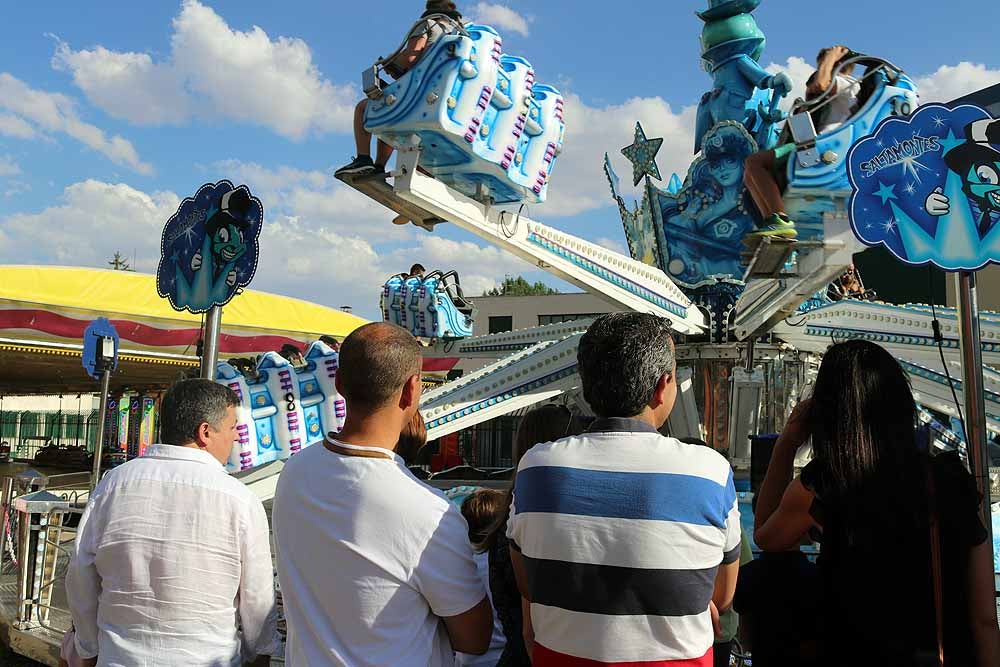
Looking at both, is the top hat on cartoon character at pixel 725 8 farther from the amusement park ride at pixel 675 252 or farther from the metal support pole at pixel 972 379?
the metal support pole at pixel 972 379

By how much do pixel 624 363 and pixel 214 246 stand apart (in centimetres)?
454

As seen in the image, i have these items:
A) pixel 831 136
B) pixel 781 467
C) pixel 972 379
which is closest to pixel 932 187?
pixel 972 379

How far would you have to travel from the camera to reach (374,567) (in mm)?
1967

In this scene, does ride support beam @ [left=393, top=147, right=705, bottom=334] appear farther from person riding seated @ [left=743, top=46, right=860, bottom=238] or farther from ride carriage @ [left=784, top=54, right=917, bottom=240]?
ride carriage @ [left=784, top=54, right=917, bottom=240]

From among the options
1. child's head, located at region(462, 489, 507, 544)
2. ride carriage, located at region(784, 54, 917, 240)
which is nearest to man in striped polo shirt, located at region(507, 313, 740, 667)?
child's head, located at region(462, 489, 507, 544)

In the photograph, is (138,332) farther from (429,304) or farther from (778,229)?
(778,229)

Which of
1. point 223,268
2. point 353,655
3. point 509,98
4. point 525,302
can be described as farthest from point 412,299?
point 525,302

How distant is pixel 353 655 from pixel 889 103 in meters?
6.82

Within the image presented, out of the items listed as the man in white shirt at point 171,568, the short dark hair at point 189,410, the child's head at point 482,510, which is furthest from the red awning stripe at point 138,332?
the child's head at point 482,510

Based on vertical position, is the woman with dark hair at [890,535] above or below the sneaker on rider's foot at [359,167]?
below

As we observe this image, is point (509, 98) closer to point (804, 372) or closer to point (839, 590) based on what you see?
point (804, 372)

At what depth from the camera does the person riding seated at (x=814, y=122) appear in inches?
265

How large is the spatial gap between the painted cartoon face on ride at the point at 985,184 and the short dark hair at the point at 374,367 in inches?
103

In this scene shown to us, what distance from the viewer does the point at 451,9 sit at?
283 inches
